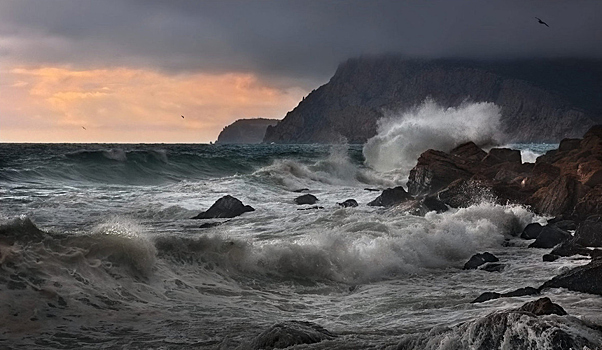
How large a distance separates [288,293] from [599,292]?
443 centimetres

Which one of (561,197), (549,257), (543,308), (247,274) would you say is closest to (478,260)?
(549,257)

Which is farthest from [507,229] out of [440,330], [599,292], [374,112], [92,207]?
[374,112]

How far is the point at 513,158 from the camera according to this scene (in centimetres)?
2583

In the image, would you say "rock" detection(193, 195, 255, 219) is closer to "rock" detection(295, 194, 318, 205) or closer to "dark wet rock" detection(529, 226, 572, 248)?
"rock" detection(295, 194, 318, 205)

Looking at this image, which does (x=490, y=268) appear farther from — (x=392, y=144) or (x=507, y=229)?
(x=392, y=144)

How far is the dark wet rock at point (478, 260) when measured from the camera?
37.7ft

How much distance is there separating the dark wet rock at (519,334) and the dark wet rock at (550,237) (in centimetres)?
821

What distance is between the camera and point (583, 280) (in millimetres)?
8453

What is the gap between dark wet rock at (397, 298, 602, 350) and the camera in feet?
15.3

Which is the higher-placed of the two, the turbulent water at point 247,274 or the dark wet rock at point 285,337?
the dark wet rock at point 285,337

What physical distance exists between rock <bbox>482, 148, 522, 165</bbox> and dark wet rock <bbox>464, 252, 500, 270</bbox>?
44.2ft

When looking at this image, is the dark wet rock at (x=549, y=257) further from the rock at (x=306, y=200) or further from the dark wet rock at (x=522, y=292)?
the rock at (x=306, y=200)

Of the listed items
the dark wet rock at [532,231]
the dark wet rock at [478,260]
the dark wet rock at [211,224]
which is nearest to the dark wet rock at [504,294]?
the dark wet rock at [478,260]

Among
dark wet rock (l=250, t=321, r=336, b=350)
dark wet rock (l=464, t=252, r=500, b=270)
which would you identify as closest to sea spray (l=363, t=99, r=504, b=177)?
dark wet rock (l=464, t=252, r=500, b=270)
